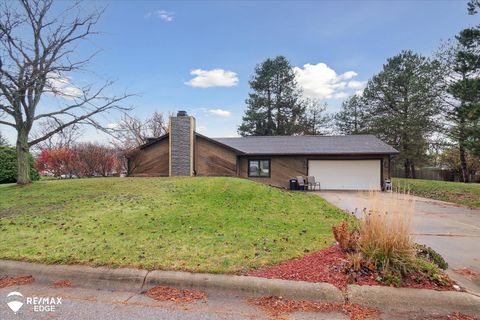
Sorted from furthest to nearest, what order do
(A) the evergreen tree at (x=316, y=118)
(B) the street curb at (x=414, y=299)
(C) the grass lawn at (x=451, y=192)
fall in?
(A) the evergreen tree at (x=316, y=118) < (C) the grass lawn at (x=451, y=192) < (B) the street curb at (x=414, y=299)

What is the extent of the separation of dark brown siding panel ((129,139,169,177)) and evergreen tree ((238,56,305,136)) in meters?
19.2

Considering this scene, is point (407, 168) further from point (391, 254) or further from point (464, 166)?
point (391, 254)

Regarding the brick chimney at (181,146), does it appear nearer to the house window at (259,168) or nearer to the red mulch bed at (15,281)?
the house window at (259,168)

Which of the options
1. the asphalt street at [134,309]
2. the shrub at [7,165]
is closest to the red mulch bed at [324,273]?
the asphalt street at [134,309]

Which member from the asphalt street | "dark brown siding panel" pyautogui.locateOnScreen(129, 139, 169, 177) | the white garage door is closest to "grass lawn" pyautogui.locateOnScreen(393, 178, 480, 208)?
the white garage door

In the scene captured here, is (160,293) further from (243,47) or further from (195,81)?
(195,81)

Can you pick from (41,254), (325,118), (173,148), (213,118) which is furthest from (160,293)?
(325,118)

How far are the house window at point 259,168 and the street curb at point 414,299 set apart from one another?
1567 centimetres

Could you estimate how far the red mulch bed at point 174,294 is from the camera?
3.24 m

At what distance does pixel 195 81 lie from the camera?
33.6 m

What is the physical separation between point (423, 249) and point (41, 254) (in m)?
5.62

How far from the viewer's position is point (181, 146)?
16.4 m

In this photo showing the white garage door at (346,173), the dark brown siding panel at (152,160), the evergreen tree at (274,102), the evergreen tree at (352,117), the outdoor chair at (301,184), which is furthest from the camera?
the evergreen tree at (274,102)

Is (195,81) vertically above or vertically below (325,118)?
above
